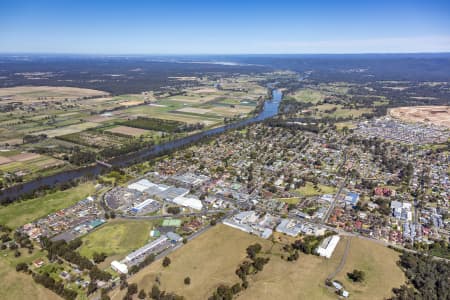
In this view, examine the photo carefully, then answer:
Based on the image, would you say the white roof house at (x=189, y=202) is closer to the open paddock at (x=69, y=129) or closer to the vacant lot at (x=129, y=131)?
the vacant lot at (x=129, y=131)

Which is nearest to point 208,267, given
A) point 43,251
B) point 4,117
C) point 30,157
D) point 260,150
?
point 43,251

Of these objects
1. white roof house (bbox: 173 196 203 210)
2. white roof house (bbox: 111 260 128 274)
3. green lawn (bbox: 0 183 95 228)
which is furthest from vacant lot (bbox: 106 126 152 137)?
white roof house (bbox: 111 260 128 274)

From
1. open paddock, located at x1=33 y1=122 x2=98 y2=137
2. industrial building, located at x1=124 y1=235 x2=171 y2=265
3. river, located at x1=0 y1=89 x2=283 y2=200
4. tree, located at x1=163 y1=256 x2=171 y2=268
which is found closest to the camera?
tree, located at x1=163 y1=256 x2=171 y2=268

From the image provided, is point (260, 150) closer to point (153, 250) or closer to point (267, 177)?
point (267, 177)

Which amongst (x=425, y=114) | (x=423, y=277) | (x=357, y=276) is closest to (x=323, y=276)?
(x=357, y=276)

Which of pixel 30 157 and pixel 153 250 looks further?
pixel 30 157

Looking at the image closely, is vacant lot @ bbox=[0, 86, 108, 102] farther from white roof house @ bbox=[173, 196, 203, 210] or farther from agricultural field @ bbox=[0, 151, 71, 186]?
white roof house @ bbox=[173, 196, 203, 210]

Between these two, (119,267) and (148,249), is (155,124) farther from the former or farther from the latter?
(119,267)
